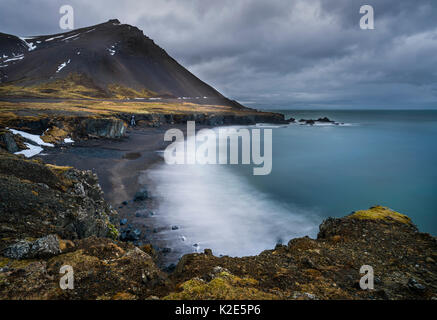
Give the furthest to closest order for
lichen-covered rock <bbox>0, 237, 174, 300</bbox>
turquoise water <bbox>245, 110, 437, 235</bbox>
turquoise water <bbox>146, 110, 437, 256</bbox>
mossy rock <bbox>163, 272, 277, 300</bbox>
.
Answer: turquoise water <bbox>245, 110, 437, 235</bbox>, turquoise water <bbox>146, 110, 437, 256</bbox>, lichen-covered rock <bbox>0, 237, 174, 300</bbox>, mossy rock <bbox>163, 272, 277, 300</bbox>

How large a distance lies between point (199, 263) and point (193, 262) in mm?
175

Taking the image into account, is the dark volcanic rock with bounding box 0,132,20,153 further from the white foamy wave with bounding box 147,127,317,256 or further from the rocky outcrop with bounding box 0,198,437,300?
the rocky outcrop with bounding box 0,198,437,300

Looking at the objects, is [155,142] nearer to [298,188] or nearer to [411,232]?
[298,188]

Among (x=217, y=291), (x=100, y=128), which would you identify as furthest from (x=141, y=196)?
(x=100, y=128)

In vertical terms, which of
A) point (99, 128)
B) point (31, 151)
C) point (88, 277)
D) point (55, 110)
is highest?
point (55, 110)

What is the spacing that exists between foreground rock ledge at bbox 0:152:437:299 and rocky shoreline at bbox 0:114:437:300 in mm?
20

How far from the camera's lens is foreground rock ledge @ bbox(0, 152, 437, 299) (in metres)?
3.96

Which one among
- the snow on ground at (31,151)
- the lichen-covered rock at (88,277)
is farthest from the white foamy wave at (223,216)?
the snow on ground at (31,151)

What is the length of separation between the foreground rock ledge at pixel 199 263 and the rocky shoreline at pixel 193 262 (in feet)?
0.07

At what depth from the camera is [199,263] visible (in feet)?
17.8

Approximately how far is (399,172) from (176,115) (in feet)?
186

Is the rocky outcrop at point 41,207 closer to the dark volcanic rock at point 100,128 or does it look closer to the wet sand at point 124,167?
the wet sand at point 124,167

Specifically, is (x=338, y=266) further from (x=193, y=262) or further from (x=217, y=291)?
(x=193, y=262)

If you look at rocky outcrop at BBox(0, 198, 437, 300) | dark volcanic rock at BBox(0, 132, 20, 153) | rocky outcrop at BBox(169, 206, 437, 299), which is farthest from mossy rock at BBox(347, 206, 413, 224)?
dark volcanic rock at BBox(0, 132, 20, 153)
